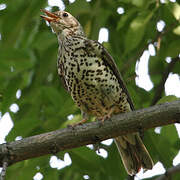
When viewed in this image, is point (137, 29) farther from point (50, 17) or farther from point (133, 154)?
point (133, 154)

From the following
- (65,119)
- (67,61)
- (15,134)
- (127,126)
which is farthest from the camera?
(67,61)

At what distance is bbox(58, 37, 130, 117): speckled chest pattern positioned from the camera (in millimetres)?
4176

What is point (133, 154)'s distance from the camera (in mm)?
4531

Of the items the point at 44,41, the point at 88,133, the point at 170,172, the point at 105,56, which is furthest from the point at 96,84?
the point at 170,172

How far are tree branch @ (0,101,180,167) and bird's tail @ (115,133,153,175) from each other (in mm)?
→ 925

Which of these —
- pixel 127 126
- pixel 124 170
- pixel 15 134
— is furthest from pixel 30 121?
pixel 124 170

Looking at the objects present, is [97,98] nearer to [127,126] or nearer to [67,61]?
[67,61]

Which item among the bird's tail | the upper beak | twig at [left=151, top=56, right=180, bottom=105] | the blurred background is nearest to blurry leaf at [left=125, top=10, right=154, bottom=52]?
the blurred background

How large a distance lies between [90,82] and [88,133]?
1.05 meters

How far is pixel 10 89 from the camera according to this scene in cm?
376

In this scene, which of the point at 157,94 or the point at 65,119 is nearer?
the point at 65,119

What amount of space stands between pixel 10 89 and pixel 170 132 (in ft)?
5.15

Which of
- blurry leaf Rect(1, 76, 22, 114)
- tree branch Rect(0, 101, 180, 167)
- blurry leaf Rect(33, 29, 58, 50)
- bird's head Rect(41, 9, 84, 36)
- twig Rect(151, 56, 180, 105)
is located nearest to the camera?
tree branch Rect(0, 101, 180, 167)

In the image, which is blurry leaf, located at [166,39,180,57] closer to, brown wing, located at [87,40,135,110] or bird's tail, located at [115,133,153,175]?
brown wing, located at [87,40,135,110]
